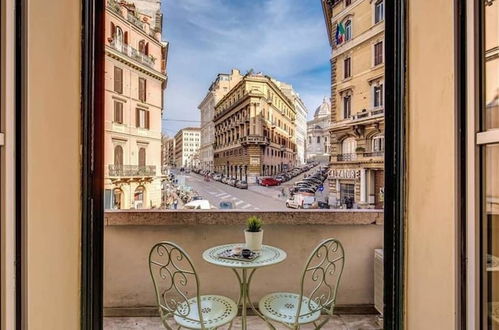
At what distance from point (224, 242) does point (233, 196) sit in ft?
1.71

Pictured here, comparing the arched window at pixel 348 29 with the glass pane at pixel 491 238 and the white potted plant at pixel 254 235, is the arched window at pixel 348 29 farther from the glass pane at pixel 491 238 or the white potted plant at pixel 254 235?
the glass pane at pixel 491 238

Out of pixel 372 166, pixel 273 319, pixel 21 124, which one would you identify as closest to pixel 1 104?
pixel 21 124

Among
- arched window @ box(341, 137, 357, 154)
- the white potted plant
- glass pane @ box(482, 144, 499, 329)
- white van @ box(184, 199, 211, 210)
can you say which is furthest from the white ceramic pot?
glass pane @ box(482, 144, 499, 329)

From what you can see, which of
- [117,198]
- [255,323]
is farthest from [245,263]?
[117,198]

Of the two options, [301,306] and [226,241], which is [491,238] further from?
[226,241]

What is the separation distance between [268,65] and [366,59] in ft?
3.00

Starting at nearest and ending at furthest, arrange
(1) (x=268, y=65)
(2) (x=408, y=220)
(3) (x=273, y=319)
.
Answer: (2) (x=408, y=220), (3) (x=273, y=319), (1) (x=268, y=65)

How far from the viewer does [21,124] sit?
28.9 inches

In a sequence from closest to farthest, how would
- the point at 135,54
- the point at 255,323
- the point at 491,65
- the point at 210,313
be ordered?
the point at 491,65 → the point at 210,313 → the point at 255,323 → the point at 135,54

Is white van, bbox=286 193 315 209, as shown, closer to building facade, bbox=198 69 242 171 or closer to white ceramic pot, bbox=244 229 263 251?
white ceramic pot, bbox=244 229 263 251

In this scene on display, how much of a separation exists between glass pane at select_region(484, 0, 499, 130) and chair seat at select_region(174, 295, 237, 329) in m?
1.71

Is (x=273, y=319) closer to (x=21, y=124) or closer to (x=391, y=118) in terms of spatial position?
(x=391, y=118)

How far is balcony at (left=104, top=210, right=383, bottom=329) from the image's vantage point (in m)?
2.53

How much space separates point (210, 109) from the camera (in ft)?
10.4
